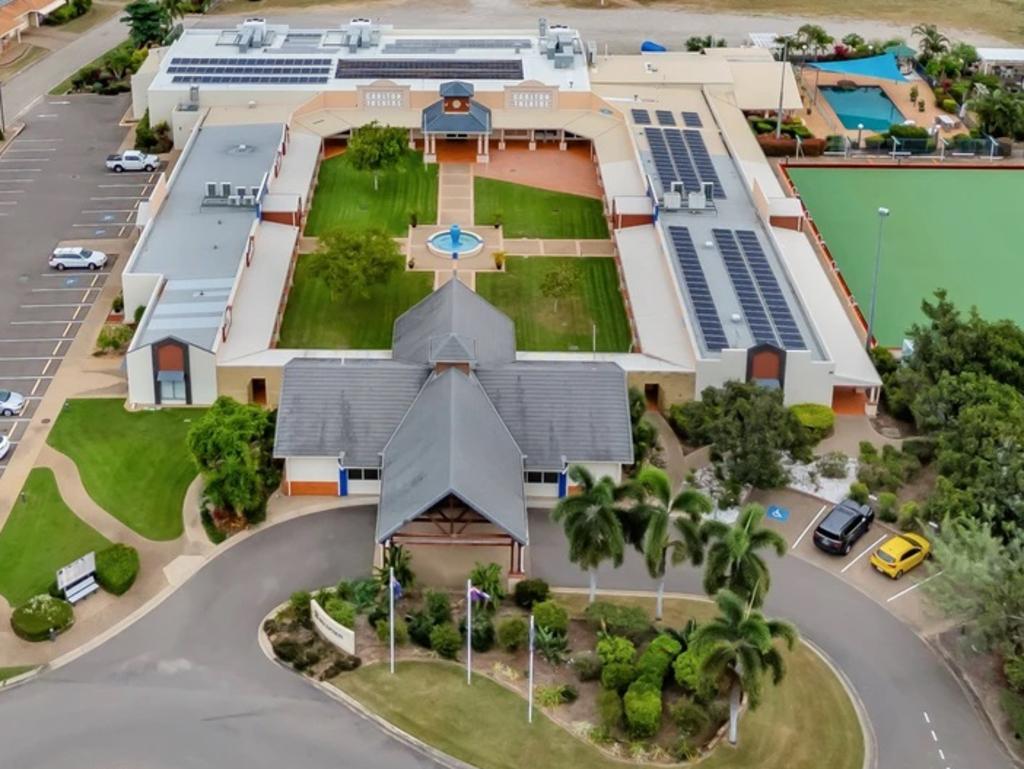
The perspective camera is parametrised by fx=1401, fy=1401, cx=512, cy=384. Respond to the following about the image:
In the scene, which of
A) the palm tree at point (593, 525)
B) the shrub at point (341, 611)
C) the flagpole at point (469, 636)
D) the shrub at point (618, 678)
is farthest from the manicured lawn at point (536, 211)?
the shrub at point (618, 678)

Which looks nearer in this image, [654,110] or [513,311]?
[513,311]

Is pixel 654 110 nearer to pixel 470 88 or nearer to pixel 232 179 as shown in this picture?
pixel 470 88

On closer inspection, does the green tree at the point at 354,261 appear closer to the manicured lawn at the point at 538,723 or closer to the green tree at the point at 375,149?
the green tree at the point at 375,149

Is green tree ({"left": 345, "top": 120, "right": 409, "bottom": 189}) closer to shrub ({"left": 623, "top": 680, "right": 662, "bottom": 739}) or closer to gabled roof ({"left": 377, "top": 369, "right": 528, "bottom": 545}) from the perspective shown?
gabled roof ({"left": 377, "top": 369, "right": 528, "bottom": 545})

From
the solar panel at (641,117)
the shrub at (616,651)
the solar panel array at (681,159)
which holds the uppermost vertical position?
the solar panel at (641,117)

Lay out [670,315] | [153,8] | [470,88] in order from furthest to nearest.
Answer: [153,8] → [470,88] → [670,315]

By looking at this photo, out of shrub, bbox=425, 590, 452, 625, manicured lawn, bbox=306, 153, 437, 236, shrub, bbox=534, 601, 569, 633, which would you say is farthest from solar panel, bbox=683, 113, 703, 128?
shrub, bbox=425, 590, 452, 625

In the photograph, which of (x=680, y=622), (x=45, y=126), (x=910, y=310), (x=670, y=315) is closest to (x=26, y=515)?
(x=680, y=622)
